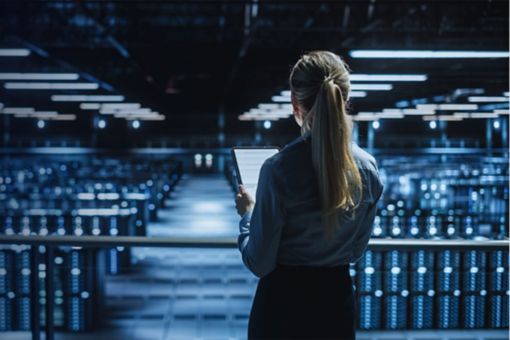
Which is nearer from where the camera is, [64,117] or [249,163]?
[249,163]

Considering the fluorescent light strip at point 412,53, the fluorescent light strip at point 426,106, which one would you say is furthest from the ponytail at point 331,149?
the fluorescent light strip at point 426,106

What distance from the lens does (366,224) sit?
1432mm

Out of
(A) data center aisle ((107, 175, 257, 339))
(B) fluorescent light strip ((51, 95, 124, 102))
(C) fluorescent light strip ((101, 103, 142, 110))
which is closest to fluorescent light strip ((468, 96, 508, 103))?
(A) data center aisle ((107, 175, 257, 339))

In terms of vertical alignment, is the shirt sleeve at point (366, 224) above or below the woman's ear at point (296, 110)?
below

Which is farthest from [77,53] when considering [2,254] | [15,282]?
[15,282]

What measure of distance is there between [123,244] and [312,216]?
1.04m

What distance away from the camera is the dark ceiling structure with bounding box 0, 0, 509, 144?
9.35 meters

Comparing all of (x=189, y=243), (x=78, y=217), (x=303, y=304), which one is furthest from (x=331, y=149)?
(x=78, y=217)

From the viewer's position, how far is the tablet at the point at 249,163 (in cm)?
146

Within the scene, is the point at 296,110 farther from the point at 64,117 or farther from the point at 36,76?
the point at 64,117

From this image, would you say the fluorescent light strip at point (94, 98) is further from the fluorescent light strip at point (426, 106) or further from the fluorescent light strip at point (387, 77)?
the fluorescent light strip at point (387, 77)

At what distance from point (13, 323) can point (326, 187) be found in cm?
287

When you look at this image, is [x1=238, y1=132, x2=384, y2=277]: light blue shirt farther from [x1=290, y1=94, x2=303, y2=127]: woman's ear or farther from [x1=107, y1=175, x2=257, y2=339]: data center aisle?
[x1=107, y1=175, x2=257, y2=339]: data center aisle

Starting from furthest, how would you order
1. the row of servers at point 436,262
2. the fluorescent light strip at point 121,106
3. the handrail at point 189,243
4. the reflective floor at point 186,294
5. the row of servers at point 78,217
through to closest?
the fluorescent light strip at point 121,106, the row of servers at point 78,217, the row of servers at point 436,262, the reflective floor at point 186,294, the handrail at point 189,243
